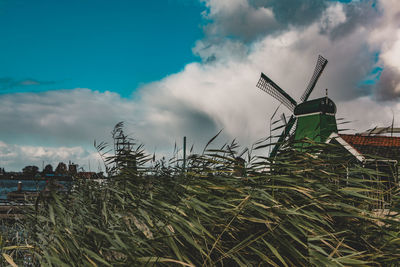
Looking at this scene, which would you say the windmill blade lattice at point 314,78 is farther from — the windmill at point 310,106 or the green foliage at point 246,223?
the green foliage at point 246,223

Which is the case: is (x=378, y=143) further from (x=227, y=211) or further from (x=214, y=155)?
(x=227, y=211)

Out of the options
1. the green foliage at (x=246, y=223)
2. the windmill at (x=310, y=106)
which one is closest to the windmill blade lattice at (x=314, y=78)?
the windmill at (x=310, y=106)

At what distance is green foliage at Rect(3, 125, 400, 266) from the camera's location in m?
2.21

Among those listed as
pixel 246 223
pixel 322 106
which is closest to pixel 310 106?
pixel 322 106

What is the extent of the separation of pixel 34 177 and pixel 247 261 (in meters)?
3.36

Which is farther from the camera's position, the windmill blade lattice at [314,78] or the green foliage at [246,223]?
the windmill blade lattice at [314,78]

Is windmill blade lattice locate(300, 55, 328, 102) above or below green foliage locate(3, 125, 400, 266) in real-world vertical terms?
above

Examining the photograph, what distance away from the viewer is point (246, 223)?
2.44 metres

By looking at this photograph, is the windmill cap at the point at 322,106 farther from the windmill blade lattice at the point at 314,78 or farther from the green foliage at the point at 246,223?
the green foliage at the point at 246,223

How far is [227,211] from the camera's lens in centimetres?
239

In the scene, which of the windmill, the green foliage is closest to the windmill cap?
the windmill

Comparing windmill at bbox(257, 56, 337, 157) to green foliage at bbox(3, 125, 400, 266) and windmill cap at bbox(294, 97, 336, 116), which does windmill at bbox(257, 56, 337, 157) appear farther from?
green foliage at bbox(3, 125, 400, 266)

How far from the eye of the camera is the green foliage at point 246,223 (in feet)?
7.24

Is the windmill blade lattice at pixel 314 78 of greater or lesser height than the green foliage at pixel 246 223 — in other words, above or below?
above
